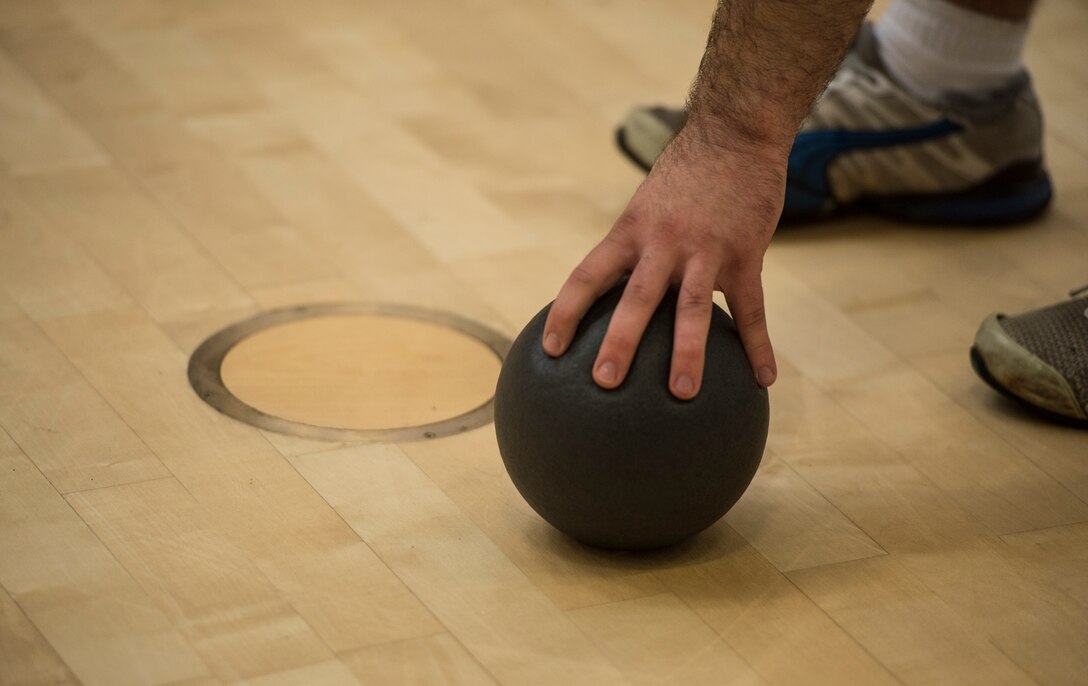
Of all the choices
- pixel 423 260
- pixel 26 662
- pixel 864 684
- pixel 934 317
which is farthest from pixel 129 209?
pixel 864 684

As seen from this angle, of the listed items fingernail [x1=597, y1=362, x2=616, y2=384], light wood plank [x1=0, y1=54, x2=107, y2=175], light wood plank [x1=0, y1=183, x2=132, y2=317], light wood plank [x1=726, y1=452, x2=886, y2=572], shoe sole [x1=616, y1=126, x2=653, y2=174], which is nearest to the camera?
fingernail [x1=597, y1=362, x2=616, y2=384]

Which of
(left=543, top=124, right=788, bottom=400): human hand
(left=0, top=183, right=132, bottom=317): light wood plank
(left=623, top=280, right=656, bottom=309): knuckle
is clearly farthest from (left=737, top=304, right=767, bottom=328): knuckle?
(left=0, top=183, right=132, bottom=317): light wood plank

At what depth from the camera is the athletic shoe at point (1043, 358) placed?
206 cm

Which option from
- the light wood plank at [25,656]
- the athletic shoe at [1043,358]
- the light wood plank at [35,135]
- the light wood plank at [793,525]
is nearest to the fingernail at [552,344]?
the light wood plank at [793,525]

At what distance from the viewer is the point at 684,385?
60.6 inches

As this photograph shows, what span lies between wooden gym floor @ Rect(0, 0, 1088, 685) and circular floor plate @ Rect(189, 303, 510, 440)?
4cm

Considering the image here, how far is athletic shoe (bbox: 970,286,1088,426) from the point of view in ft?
6.75

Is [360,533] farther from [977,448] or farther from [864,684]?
[977,448]

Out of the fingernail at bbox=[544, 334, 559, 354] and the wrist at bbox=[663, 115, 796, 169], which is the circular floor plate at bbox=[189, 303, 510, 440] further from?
the wrist at bbox=[663, 115, 796, 169]

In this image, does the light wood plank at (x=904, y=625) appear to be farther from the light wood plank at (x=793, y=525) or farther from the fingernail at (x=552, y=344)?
the fingernail at (x=552, y=344)

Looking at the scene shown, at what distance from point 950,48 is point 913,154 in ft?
0.71

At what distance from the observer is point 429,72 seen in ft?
10.6

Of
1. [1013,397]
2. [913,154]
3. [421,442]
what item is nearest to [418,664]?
[421,442]

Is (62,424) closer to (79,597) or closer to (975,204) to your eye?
(79,597)
